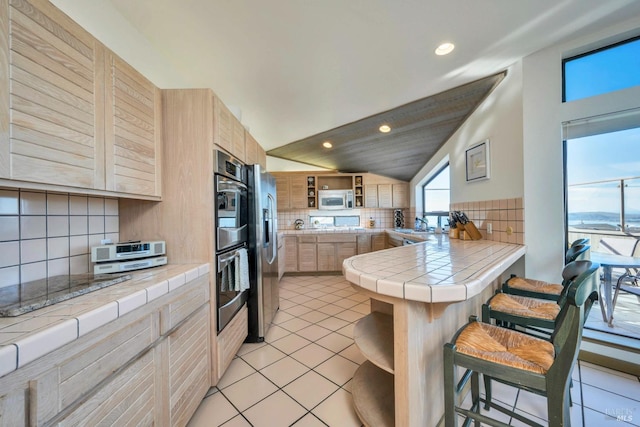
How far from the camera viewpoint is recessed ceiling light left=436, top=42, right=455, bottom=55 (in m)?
1.76

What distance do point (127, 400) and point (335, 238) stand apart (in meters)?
3.79

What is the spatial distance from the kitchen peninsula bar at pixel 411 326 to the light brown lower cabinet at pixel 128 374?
913 millimetres

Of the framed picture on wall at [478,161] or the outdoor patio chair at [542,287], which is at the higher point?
the framed picture on wall at [478,161]

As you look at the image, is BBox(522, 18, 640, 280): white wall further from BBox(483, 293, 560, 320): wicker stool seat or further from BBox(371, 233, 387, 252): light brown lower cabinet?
BBox(371, 233, 387, 252): light brown lower cabinet

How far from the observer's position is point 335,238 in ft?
14.8

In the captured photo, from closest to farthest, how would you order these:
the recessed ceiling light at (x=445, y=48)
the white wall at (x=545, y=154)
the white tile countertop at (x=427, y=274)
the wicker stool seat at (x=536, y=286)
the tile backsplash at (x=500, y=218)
Result: 1. the white tile countertop at (x=427, y=274)
2. the wicker stool seat at (x=536, y=286)
3. the recessed ceiling light at (x=445, y=48)
4. the white wall at (x=545, y=154)
5. the tile backsplash at (x=500, y=218)

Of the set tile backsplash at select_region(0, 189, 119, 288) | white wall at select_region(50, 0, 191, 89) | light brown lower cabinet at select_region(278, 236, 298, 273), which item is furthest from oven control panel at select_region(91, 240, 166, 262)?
light brown lower cabinet at select_region(278, 236, 298, 273)

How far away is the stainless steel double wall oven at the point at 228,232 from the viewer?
1.61m

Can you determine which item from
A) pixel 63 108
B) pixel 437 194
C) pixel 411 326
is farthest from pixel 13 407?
pixel 437 194

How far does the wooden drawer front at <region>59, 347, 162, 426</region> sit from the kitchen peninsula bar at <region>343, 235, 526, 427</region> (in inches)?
37.9

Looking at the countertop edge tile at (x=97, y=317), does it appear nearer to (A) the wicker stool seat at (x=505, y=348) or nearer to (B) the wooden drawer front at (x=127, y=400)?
Answer: (B) the wooden drawer front at (x=127, y=400)

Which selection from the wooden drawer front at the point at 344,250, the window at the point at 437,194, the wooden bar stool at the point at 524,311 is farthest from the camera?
the wooden drawer front at the point at 344,250

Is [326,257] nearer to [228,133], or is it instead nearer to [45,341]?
[228,133]

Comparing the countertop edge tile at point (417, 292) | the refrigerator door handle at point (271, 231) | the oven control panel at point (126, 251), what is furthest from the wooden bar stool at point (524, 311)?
the oven control panel at point (126, 251)
